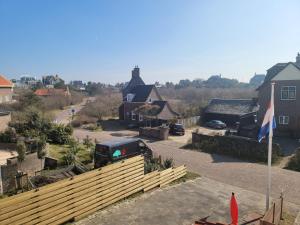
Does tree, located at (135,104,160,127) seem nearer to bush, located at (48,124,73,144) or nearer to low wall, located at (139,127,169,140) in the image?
low wall, located at (139,127,169,140)

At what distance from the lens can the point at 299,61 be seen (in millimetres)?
37969

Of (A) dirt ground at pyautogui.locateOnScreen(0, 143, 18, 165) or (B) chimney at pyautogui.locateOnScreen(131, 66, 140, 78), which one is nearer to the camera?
(A) dirt ground at pyautogui.locateOnScreen(0, 143, 18, 165)

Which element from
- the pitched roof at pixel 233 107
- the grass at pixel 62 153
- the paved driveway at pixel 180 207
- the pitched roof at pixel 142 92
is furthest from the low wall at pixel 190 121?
the paved driveway at pixel 180 207

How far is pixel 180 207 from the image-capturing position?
11078 mm

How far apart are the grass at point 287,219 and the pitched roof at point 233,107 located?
26.5 metres

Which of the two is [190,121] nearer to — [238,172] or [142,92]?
[142,92]

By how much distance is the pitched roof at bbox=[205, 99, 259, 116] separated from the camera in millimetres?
36719

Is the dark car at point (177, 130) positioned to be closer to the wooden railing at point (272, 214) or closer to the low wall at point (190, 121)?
the low wall at point (190, 121)

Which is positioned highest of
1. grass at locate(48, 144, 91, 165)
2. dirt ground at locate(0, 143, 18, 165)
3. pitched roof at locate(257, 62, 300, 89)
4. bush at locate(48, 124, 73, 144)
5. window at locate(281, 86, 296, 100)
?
pitched roof at locate(257, 62, 300, 89)

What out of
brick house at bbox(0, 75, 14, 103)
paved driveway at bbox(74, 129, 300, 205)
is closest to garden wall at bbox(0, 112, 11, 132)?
paved driveway at bbox(74, 129, 300, 205)

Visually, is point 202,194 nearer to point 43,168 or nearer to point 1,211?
point 1,211

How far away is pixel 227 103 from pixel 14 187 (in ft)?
111

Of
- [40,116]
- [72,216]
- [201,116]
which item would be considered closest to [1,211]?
[72,216]

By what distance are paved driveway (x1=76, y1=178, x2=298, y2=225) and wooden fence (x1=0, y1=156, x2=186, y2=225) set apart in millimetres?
442
